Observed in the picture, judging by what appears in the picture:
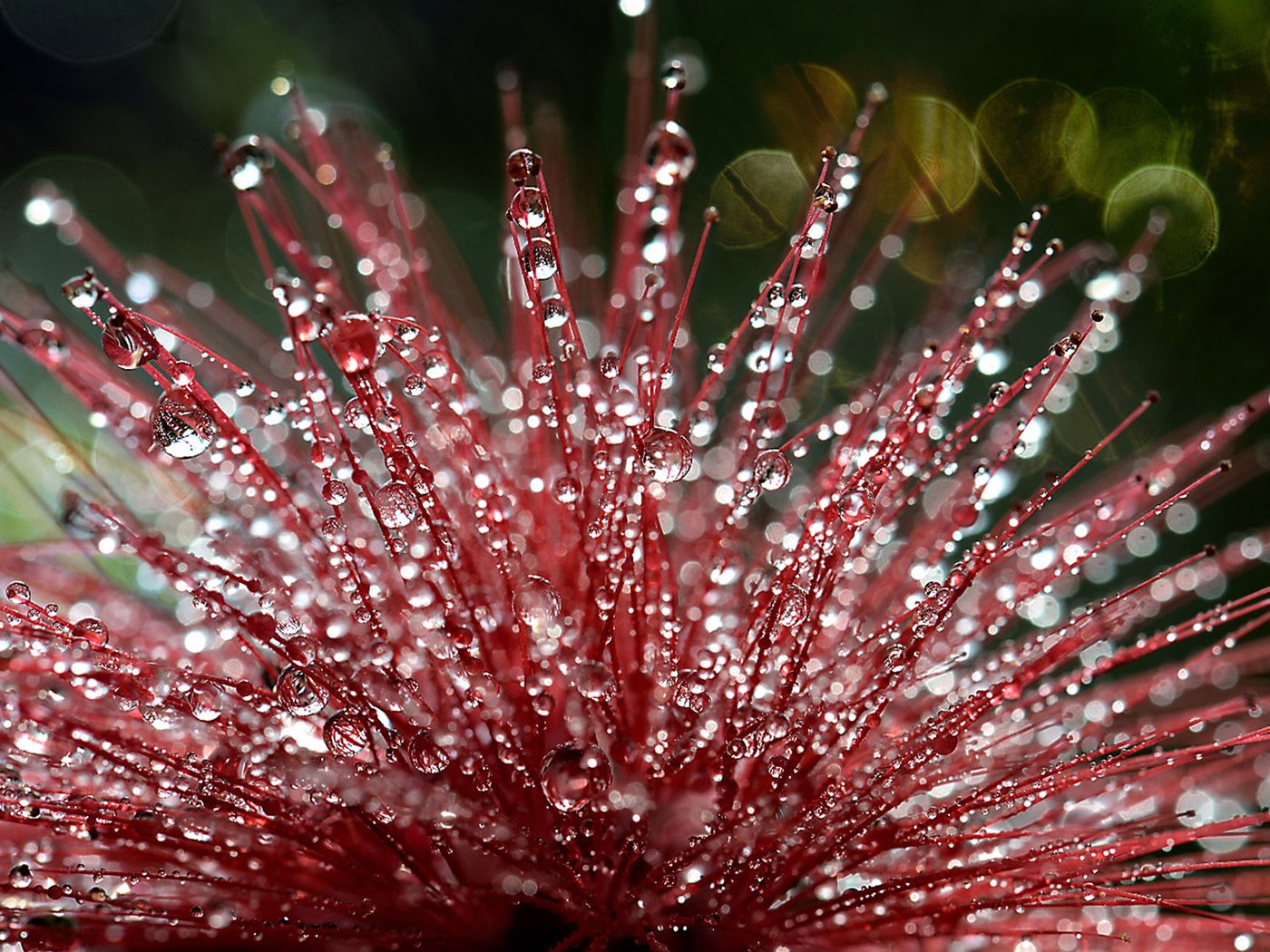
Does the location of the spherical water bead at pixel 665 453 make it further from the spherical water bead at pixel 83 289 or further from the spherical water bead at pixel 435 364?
the spherical water bead at pixel 83 289

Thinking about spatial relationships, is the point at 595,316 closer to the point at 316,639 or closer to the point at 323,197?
the point at 323,197

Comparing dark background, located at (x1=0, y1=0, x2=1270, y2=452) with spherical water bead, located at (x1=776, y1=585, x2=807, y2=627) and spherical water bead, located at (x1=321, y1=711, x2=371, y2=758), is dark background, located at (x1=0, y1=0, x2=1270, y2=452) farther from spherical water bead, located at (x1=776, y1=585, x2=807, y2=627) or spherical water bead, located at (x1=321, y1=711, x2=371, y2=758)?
spherical water bead, located at (x1=321, y1=711, x2=371, y2=758)

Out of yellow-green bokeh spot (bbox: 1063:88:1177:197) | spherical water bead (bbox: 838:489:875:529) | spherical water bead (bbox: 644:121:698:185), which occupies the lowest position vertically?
spherical water bead (bbox: 838:489:875:529)

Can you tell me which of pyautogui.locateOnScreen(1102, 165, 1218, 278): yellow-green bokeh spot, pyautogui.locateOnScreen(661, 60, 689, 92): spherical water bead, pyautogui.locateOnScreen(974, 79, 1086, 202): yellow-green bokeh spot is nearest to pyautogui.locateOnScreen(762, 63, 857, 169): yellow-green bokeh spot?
pyautogui.locateOnScreen(974, 79, 1086, 202): yellow-green bokeh spot

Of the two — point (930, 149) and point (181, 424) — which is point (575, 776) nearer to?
point (181, 424)

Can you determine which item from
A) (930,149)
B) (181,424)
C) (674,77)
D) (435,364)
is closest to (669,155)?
(674,77)

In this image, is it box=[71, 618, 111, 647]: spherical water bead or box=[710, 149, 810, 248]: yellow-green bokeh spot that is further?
box=[710, 149, 810, 248]: yellow-green bokeh spot

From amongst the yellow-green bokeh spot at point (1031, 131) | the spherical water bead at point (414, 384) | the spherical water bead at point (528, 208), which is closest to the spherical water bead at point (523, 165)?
the spherical water bead at point (528, 208)
